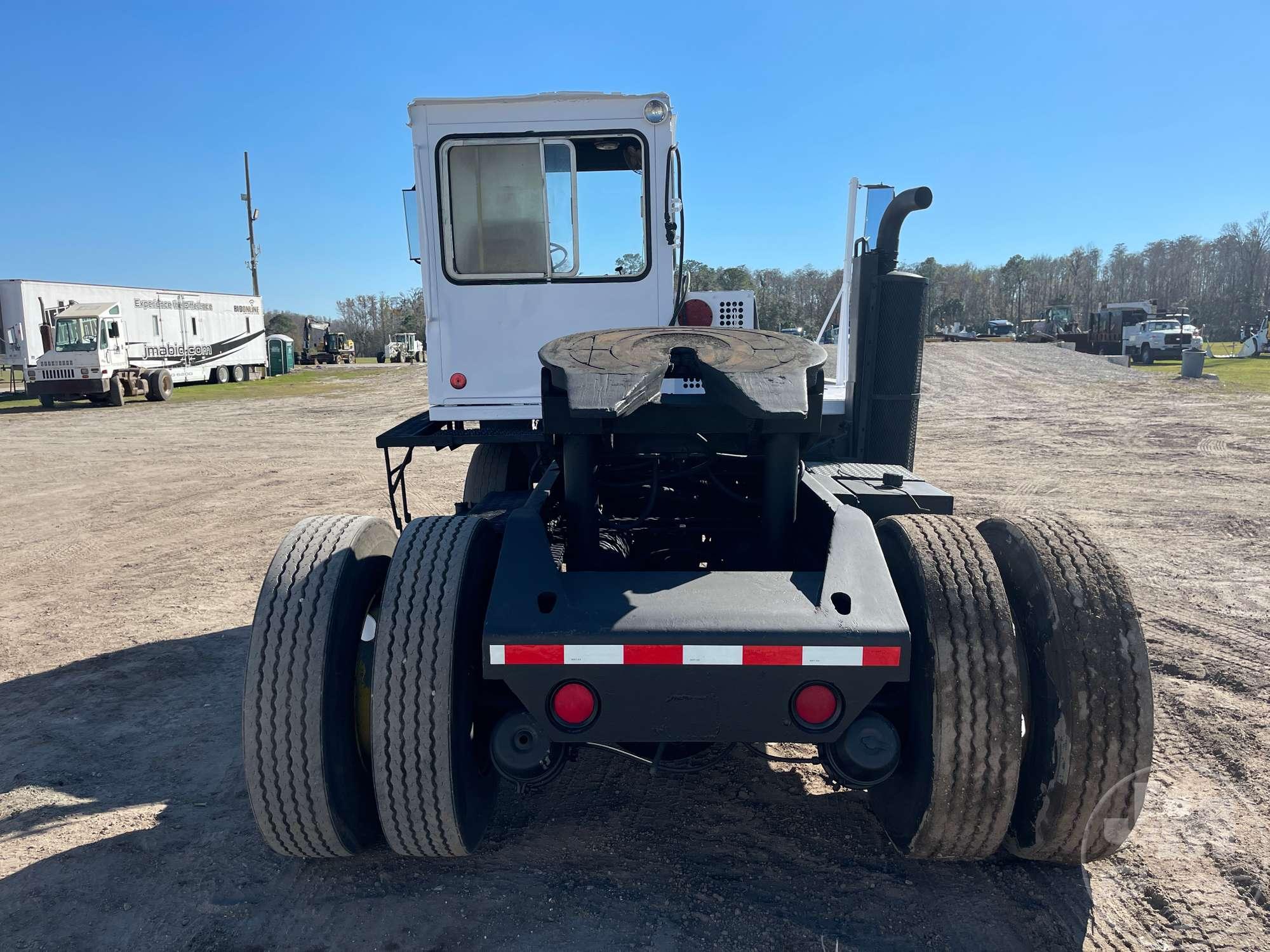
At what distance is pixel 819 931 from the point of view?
8.54 feet

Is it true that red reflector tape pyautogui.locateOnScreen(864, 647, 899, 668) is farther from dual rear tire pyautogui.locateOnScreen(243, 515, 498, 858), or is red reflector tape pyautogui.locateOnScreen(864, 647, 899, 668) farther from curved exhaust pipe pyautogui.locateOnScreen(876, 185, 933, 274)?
curved exhaust pipe pyautogui.locateOnScreen(876, 185, 933, 274)

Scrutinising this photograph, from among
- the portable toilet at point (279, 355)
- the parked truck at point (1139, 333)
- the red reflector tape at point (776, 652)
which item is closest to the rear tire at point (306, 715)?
the red reflector tape at point (776, 652)

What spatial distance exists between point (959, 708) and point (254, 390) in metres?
31.2

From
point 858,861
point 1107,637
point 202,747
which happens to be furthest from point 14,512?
point 1107,637

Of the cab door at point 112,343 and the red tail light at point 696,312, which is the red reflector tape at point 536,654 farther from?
the cab door at point 112,343

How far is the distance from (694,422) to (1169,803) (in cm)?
245

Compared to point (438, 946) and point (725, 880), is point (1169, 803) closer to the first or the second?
point (725, 880)

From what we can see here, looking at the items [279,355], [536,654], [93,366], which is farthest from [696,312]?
[279,355]

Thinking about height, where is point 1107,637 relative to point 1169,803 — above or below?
above

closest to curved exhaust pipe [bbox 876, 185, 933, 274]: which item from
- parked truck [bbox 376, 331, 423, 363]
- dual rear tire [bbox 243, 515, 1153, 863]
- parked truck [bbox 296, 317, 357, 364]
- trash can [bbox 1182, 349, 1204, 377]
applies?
dual rear tire [bbox 243, 515, 1153, 863]

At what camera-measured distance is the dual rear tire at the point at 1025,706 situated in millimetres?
2500

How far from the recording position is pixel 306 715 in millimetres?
2639

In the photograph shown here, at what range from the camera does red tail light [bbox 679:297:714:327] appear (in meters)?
5.50

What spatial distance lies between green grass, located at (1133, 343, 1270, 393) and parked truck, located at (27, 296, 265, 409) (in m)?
31.7
